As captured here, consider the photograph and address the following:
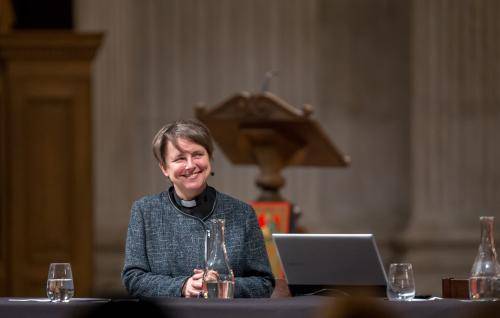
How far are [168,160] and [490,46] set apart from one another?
616 centimetres

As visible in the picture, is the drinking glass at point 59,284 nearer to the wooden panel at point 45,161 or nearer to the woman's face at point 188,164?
the woman's face at point 188,164

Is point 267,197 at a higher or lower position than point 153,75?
lower

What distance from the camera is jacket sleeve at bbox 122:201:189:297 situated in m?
3.62

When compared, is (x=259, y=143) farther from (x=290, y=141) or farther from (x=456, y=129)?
(x=456, y=129)

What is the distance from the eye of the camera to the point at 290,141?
716 centimetres

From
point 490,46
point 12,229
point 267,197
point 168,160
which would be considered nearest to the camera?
point 168,160

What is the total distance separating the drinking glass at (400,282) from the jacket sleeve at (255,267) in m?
0.44

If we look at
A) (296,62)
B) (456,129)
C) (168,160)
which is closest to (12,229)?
(296,62)

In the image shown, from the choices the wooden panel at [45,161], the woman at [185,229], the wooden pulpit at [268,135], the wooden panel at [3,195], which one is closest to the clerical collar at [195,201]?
the woman at [185,229]

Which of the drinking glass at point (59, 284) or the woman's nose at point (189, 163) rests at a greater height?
the woman's nose at point (189, 163)

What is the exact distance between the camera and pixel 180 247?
12.2 feet

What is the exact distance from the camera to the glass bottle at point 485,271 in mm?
3438

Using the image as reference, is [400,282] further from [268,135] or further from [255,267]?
[268,135]

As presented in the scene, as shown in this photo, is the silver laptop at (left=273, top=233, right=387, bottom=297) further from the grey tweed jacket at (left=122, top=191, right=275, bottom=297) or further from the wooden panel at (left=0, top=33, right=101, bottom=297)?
the wooden panel at (left=0, top=33, right=101, bottom=297)
